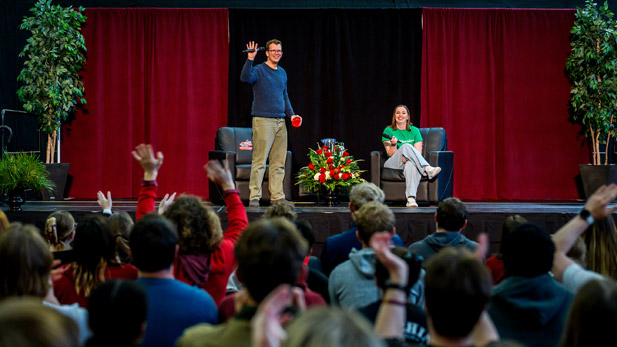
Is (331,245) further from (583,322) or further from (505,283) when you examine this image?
(583,322)

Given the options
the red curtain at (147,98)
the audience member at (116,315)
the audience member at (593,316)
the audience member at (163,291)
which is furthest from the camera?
the red curtain at (147,98)

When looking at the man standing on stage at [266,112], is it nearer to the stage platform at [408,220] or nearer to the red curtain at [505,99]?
the stage platform at [408,220]

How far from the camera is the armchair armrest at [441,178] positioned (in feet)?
21.7

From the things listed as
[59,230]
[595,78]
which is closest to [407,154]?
[595,78]

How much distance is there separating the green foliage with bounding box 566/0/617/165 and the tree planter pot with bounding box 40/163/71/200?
6.26 meters

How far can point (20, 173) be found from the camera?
223 inches

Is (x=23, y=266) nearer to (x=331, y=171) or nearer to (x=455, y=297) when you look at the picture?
(x=455, y=297)

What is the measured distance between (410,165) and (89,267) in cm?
469

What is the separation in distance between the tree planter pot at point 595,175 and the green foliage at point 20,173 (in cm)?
609

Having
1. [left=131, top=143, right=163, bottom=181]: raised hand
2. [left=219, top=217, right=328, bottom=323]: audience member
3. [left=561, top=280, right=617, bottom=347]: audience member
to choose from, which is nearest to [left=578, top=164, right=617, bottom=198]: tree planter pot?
[left=219, top=217, right=328, bottom=323]: audience member

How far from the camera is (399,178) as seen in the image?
6648 mm

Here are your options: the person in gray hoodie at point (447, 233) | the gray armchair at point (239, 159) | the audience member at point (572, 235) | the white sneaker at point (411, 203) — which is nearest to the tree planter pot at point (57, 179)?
the gray armchair at point (239, 159)

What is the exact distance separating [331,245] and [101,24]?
6.51 metres

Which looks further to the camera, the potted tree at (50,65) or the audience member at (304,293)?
the potted tree at (50,65)
